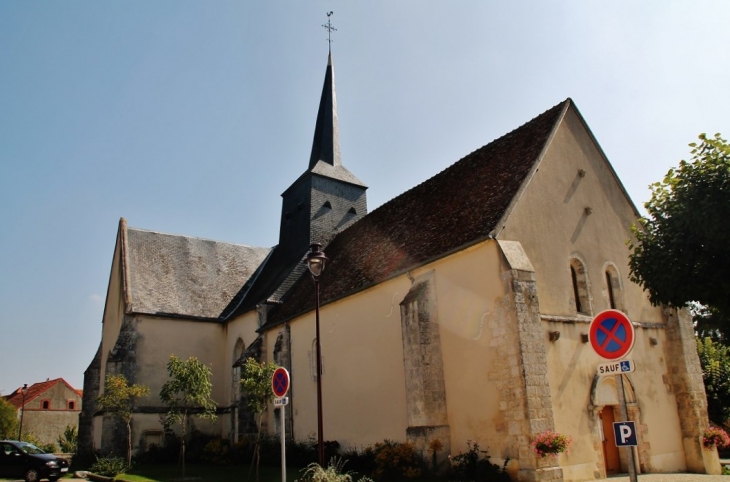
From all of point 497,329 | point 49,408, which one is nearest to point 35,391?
point 49,408

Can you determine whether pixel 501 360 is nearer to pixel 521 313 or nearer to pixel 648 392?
pixel 521 313

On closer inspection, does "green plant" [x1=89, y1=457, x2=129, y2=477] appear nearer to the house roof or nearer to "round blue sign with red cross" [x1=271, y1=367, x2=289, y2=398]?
"round blue sign with red cross" [x1=271, y1=367, x2=289, y2=398]

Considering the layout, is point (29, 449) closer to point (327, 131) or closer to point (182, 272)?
point (182, 272)

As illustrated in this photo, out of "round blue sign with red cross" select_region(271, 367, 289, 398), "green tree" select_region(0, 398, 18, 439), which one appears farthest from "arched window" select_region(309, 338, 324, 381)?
"green tree" select_region(0, 398, 18, 439)

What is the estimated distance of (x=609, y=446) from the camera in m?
14.1

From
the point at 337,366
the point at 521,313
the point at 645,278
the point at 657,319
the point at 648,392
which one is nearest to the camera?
the point at 521,313

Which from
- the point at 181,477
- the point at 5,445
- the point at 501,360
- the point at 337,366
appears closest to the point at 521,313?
the point at 501,360

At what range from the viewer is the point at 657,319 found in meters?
16.7

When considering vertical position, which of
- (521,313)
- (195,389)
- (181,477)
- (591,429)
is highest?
(521,313)

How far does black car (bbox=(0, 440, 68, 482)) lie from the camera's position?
58.7ft

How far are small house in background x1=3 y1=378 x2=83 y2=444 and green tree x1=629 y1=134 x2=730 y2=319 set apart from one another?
53198 mm

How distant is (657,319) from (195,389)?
45.7ft

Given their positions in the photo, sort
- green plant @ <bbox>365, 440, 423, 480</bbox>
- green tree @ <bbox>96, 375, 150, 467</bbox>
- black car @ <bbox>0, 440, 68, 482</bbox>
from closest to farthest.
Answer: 1. green plant @ <bbox>365, 440, 423, 480</bbox>
2. black car @ <bbox>0, 440, 68, 482</bbox>
3. green tree @ <bbox>96, 375, 150, 467</bbox>

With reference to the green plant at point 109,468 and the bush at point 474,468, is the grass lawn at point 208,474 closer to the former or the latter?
the green plant at point 109,468
